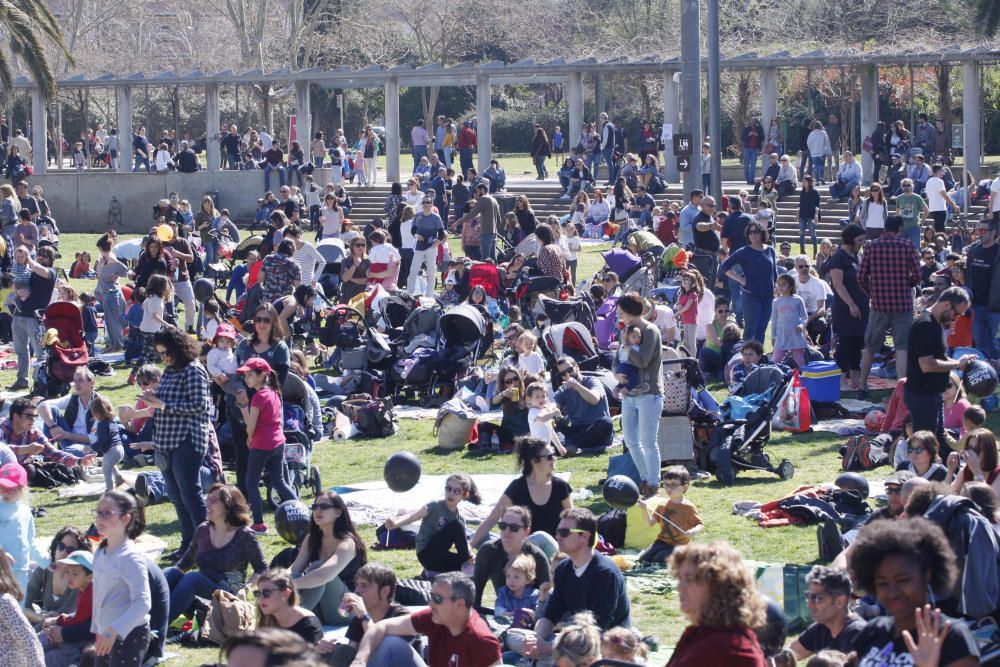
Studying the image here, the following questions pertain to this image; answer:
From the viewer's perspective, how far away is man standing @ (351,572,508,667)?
23.9 ft

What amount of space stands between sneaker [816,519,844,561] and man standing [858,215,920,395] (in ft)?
16.9

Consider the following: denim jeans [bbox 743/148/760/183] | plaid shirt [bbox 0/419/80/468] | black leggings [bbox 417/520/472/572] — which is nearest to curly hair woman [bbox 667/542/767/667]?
black leggings [bbox 417/520/472/572]

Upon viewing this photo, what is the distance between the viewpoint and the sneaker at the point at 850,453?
12.5 metres

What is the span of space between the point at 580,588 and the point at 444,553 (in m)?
1.91

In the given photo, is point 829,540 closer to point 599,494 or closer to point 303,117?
point 599,494

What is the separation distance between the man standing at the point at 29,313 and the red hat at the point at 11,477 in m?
8.33

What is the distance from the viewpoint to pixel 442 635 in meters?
7.40

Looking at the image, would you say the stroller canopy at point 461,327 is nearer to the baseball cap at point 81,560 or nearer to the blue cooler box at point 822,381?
the blue cooler box at point 822,381

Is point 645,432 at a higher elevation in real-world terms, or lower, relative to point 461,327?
lower

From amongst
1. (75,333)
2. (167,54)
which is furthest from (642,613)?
(167,54)

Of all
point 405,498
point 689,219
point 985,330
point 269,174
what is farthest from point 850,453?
point 269,174

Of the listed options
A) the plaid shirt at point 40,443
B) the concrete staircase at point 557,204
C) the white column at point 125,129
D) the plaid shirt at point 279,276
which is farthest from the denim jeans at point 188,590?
the white column at point 125,129

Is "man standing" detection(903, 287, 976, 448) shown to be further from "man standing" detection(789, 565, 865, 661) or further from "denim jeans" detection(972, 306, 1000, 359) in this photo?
"denim jeans" detection(972, 306, 1000, 359)

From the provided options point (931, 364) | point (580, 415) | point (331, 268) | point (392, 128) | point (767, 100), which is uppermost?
point (767, 100)
